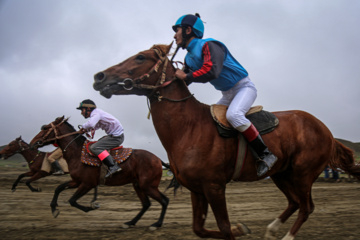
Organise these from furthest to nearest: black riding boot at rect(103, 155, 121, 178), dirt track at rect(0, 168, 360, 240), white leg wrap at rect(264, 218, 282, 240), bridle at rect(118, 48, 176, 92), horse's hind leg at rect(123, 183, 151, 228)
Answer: black riding boot at rect(103, 155, 121, 178) → horse's hind leg at rect(123, 183, 151, 228) → dirt track at rect(0, 168, 360, 240) → white leg wrap at rect(264, 218, 282, 240) → bridle at rect(118, 48, 176, 92)

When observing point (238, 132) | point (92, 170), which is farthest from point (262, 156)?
point (92, 170)

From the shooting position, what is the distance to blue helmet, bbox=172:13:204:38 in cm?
379

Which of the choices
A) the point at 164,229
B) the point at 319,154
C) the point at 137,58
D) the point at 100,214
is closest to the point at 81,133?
the point at 100,214

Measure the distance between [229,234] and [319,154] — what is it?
1748mm

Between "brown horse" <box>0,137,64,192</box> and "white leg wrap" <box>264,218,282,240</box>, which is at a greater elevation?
"brown horse" <box>0,137,64,192</box>

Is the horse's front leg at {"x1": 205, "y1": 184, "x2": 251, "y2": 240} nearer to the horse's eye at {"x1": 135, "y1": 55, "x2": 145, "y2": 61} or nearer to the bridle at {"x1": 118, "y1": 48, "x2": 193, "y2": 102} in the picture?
the bridle at {"x1": 118, "y1": 48, "x2": 193, "y2": 102}

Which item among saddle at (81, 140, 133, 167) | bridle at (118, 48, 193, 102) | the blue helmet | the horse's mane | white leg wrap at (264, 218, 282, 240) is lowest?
white leg wrap at (264, 218, 282, 240)

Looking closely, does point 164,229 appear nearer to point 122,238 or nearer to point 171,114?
point 122,238

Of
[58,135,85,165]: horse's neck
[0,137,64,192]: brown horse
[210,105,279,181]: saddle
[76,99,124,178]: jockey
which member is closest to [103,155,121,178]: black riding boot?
[76,99,124,178]: jockey

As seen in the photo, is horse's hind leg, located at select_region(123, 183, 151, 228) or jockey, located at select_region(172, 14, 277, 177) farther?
horse's hind leg, located at select_region(123, 183, 151, 228)

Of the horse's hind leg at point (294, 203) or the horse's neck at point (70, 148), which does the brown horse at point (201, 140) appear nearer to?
the horse's hind leg at point (294, 203)

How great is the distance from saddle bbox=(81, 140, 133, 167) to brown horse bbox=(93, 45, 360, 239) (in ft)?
13.3

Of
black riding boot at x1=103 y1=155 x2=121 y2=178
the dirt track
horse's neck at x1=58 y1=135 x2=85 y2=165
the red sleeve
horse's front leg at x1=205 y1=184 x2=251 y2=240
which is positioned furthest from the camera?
horse's neck at x1=58 y1=135 x2=85 y2=165

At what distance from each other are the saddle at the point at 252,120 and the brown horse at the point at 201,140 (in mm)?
67
